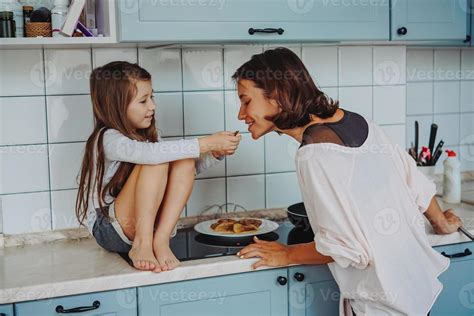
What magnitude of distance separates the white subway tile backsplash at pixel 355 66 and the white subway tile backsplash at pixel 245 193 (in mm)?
487

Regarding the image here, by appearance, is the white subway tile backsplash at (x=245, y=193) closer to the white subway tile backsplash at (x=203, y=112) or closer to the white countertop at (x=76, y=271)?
the white subway tile backsplash at (x=203, y=112)

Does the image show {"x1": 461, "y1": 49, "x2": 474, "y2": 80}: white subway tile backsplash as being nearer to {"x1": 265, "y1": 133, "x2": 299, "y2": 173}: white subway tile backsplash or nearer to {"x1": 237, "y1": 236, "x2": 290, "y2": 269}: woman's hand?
{"x1": 265, "y1": 133, "x2": 299, "y2": 173}: white subway tile backsplash

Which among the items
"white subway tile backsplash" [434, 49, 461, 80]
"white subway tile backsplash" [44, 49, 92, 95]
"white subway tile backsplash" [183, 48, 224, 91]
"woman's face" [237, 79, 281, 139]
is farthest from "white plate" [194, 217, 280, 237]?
"white subway tile backsplash" [434, 49, 461, 80]

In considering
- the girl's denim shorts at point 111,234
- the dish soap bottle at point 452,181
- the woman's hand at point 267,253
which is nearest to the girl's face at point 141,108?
the girl's denim shorts at point 111,234

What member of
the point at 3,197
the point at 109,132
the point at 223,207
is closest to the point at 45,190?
the point at 3,197

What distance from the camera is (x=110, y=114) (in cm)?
197

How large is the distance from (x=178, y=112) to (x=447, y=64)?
1221mm

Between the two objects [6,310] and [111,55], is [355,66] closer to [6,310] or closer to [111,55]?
[111,55]

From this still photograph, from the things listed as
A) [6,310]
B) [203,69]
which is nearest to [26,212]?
[6,310]

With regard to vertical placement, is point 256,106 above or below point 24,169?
above

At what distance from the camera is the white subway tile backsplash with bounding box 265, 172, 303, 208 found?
2.50 metres

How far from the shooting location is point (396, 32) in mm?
2225

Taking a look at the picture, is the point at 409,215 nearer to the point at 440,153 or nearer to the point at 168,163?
the point at 168,163

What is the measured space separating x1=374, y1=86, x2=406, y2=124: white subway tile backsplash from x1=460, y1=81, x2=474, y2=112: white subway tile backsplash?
392 millimetres
